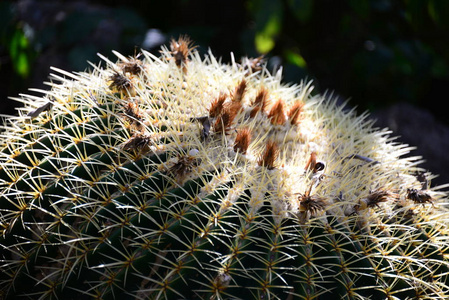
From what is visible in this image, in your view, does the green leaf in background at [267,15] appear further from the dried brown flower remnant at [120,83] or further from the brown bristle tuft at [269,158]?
the brown bristle tuft at [269,158]

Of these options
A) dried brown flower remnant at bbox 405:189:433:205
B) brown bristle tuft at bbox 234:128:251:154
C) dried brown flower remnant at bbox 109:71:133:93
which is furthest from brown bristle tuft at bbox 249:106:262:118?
dried brown flower remnant at bbox 405:189:433:205

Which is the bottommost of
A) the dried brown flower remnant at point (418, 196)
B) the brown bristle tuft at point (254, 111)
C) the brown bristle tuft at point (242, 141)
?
the brown bristle tuft at point (242, 141)

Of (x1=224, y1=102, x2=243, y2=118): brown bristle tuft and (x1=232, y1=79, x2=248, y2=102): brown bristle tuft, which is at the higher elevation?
(x1=232, y1=79, x2=248, y2=102): brown bristle tuft

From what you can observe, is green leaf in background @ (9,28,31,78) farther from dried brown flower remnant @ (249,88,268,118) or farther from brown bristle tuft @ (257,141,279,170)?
brown bristle tuft @ (257,141,279,170)

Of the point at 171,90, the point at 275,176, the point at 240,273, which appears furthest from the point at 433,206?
the point at 171,90

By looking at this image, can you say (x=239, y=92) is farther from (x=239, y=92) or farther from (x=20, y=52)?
(x=20, y=52)

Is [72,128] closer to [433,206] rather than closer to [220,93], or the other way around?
[220,93]

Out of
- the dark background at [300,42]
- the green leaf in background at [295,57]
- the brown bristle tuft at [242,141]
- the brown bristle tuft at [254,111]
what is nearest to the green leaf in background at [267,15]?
the dark background at [300,42]
